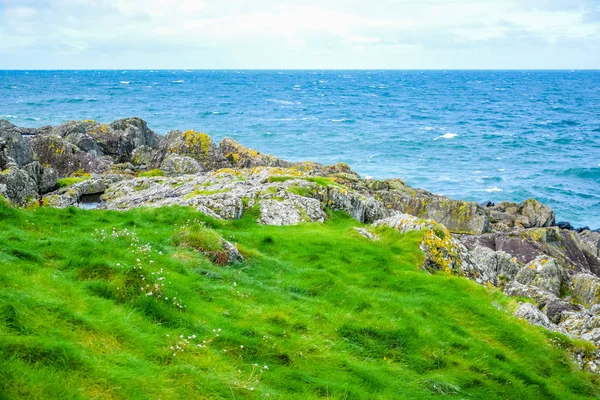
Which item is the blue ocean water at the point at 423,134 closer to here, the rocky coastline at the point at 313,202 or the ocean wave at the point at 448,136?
the ocean wave at the point at 448,136

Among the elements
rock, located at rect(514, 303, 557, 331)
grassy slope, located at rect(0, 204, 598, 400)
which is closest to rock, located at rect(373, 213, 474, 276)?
grassy slope, located at rect(0, 204, 598, 400)

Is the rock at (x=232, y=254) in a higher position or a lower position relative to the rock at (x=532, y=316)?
higher

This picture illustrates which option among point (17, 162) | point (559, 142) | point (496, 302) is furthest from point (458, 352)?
point (559, 142)

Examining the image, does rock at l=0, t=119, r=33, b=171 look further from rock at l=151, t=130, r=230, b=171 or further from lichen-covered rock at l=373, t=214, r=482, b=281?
lichen-covered rock at l=373, t=214, r=482, b=281

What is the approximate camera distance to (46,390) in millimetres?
7094

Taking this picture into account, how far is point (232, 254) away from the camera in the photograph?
1711 cm

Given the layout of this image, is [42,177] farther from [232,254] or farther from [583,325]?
[583,325]

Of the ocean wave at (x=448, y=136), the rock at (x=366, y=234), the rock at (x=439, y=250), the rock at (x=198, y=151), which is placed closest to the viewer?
the rock at (x=439, y=250)

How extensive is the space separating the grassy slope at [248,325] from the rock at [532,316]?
30.4 inches

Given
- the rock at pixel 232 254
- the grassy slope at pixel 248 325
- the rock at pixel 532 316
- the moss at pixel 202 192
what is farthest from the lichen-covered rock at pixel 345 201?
the rock at pixel 232 254

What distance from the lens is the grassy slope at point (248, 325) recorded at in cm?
844

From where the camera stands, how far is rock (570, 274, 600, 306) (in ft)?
77.4

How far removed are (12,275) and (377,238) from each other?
16635 mm

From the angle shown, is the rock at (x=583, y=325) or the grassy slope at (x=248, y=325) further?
the rock at (x=583, y=325)
